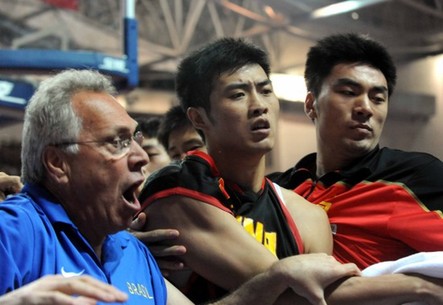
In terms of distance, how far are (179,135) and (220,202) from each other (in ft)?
3.85

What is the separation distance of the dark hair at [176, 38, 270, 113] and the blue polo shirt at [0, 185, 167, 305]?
456 mm

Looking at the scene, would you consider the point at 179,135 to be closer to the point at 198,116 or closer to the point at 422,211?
the point at 198,116

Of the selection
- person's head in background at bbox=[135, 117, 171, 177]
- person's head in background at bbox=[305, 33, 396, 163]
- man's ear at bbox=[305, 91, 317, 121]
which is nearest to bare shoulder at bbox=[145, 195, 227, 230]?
person's head in background at bbox=[305, 33, 396, 163]

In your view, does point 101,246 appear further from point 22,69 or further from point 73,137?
point 22,69

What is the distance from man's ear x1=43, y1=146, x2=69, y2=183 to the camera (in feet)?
5.16

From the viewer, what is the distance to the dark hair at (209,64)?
6.33 ft

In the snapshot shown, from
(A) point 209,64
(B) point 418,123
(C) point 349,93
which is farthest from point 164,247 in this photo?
(B) point 418,123

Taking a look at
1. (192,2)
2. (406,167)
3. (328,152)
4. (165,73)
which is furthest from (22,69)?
(165,73)

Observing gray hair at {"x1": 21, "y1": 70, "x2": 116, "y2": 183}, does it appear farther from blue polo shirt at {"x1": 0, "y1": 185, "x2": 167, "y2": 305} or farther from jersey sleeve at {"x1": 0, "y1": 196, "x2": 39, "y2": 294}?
jersey sleeve at {"x1": 0, "y1": 196, "x2": 39, "y2": 294}

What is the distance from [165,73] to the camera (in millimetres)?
8109

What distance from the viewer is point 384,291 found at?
1.65 m

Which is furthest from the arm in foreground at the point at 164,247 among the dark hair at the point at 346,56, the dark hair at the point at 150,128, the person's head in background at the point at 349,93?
the dark hair at the point at 150,128

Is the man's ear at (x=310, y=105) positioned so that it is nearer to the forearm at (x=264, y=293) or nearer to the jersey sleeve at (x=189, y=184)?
the jersey sleeve at (x=189, y=184)

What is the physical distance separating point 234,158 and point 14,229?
69 centimetres
